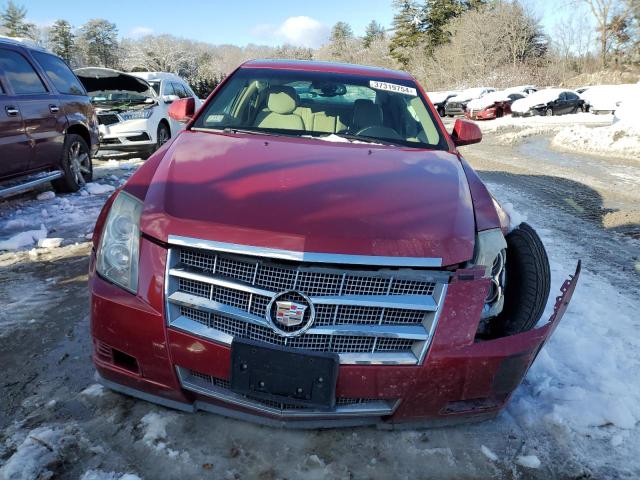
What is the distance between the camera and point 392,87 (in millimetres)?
3854

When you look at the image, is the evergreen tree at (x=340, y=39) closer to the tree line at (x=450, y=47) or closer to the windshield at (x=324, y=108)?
the tree line at (x=450, y=47)

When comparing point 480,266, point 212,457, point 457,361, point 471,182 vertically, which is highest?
point 471,182

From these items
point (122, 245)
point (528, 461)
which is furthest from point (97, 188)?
point (528, 461)

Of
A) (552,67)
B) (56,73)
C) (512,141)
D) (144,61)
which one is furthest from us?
(144,61)

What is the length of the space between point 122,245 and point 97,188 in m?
5.40

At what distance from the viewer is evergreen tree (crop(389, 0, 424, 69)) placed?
2452 inches

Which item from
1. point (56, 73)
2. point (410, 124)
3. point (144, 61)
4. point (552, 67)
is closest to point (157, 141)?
point (56, 73)

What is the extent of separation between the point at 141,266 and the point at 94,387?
2.61 feet

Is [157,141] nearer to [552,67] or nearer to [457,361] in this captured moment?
[457,361]

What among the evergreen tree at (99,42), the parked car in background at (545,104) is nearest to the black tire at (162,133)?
the parked car in background at (545,104)

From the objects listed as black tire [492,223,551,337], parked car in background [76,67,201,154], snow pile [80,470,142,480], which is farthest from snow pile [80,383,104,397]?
parked car in background [76,67,201,154]

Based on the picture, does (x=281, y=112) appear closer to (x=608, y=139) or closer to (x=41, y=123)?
(x=41, y=123)

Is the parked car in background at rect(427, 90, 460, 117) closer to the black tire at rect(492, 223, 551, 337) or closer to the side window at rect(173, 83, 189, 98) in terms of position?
the side window at rect(173, 83, 189, 98)

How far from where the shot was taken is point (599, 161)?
1102 cm
